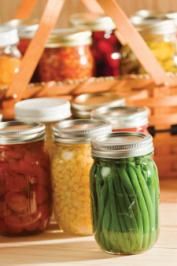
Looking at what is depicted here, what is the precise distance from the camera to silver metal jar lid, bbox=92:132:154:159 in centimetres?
98

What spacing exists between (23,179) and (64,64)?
0.97 feet

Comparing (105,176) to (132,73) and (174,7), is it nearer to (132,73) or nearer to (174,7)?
(132,73)

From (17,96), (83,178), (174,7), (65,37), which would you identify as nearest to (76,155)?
(83,178)

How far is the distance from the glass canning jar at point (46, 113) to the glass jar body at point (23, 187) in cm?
6

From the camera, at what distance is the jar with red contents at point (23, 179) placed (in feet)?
3.51

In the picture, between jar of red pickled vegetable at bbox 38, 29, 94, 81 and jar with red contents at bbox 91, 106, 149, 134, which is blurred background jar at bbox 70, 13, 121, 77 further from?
jar with red contents at bbox 91, 106, 149, 134

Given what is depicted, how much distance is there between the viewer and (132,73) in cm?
133

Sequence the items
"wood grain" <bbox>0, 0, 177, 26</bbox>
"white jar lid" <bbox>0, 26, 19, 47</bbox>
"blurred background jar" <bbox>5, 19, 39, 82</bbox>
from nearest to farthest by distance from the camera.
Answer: "white jar lid" <bbox>0, 26, 19, 47</bbox> < "blurred background jar" <bbox>5, 19, 39, 82</bbox> < "wood grain" <bbox>0, 0, 177, 26</bbox>

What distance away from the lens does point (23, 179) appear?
1070mm

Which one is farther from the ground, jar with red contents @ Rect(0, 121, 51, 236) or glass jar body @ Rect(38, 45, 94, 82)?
glass jar body @ Rect(38, 45, 94, 82)

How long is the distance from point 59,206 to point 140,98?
278 millimetres

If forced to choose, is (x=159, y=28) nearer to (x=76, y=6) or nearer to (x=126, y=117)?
(x=126, y=117)

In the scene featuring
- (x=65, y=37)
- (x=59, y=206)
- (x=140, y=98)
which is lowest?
(x=59, y=206)

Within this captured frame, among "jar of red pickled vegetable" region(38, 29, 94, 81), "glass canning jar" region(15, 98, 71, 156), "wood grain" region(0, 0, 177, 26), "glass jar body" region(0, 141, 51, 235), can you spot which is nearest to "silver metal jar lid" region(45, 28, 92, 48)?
"jar of red pickled vegetable" region(38, 29, 94, 81)
